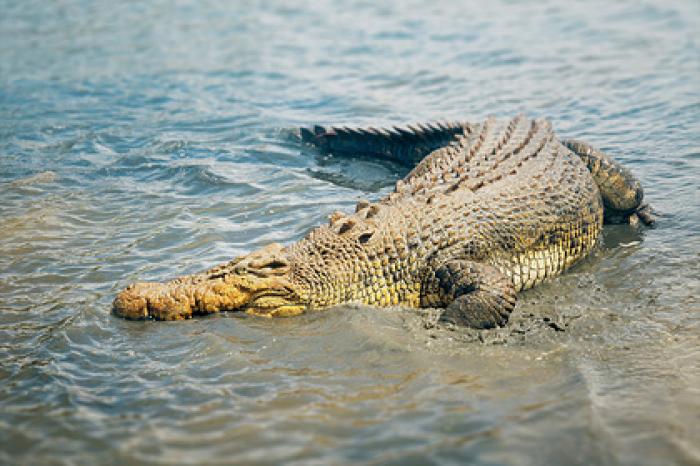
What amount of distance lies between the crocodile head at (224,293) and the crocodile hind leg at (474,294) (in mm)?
1019

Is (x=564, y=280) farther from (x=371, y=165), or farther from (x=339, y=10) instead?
(x=339, y=10)

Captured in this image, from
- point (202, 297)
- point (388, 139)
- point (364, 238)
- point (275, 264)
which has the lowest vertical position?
point (202, 297)

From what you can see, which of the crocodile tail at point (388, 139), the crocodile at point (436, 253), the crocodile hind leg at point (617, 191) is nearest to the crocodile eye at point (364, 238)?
the crocodile at point (436, 253)

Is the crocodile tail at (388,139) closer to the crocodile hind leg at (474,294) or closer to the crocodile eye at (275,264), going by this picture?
the crocodile hind leg at (474,294)

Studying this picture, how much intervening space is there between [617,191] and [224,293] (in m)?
3.77

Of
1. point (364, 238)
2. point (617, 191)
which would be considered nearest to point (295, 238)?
point (364, 238)

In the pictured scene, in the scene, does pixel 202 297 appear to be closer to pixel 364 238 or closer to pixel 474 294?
pixel 364 238

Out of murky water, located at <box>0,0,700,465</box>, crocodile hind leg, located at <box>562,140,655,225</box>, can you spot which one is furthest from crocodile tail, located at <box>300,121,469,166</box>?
crocodile hind leg, located at <box>562,140,655,225</box>

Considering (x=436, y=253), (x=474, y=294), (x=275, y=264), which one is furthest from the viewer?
(x=436, y=253)

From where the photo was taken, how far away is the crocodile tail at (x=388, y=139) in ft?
26.9

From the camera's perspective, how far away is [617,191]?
6750mm

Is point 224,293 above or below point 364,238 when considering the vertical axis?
below

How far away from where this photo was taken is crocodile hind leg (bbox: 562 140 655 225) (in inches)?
265

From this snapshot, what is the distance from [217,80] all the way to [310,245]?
8336 millimetres
